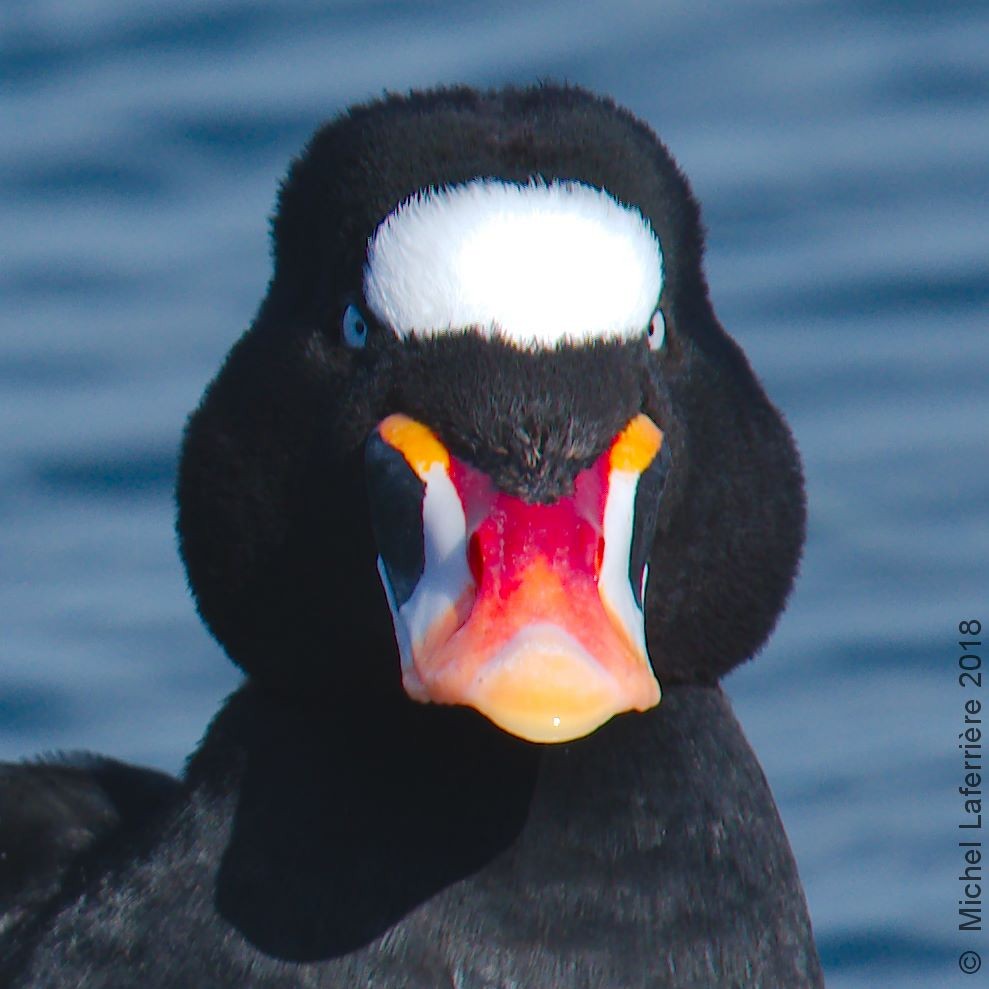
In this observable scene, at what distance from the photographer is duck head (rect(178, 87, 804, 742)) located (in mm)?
4020

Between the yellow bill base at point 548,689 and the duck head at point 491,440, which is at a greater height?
the duck head at point 491,440

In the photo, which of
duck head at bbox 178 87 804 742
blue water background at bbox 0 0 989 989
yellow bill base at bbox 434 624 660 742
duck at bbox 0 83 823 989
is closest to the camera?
yellow bill base at bbox 434 624 660 742

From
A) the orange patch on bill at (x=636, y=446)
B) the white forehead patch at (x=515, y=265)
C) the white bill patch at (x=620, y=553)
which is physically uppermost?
the white forehead patch at (x=515, y=265)

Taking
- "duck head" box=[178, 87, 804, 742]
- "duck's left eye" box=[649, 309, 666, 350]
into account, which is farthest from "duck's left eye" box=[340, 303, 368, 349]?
"duck's left eye" box=[649, 309, 666, 350]

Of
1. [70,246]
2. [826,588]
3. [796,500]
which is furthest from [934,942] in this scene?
[70,246]

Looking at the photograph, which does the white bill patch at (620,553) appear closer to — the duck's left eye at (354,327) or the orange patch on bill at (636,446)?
the orange patch on bill at (636,446)

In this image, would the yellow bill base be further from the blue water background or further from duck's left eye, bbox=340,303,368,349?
the blue water background

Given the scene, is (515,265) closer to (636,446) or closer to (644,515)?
(636,446)

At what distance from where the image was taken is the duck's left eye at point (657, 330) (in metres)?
4.42

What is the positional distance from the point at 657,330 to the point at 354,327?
0.47 m

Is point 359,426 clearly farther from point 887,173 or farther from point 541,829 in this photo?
point 887,173

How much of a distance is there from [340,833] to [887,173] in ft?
19.4

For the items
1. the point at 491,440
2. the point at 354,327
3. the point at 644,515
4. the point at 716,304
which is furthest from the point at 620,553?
the point at 716,304

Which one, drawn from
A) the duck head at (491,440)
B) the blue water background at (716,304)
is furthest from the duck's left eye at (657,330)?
the blue water background at (716,304)
